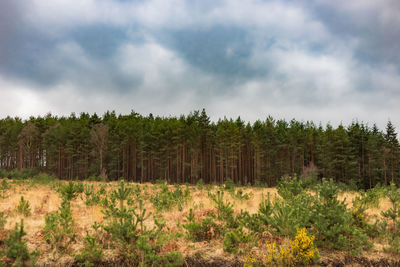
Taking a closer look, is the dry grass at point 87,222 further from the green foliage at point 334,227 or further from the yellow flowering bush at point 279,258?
the yellow flowering bush at point 279,258

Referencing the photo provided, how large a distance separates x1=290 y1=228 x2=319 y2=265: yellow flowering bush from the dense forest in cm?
3944

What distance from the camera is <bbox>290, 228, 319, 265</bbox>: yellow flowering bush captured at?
624 centimetres

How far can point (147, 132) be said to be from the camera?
48.8 metres

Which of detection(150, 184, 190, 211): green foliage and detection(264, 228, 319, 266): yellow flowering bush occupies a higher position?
detection(150, 184, 190, 211): green foliage

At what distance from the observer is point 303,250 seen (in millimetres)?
6340

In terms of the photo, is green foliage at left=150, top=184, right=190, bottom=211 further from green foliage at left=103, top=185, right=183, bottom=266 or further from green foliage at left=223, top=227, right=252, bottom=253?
green foliage at left=223, top=227, right=252, bottom=253

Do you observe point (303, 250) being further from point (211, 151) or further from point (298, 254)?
point (211, 151)

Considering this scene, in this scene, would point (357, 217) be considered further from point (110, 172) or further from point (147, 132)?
point (110, 172)

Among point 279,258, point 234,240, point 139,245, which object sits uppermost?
point 139,245

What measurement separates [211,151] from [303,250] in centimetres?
4520

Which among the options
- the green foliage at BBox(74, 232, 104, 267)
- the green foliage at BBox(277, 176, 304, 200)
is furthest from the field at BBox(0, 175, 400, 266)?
the green foliage at BBox(277, 176, 304, 200)

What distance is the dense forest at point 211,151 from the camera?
45969 millimetres

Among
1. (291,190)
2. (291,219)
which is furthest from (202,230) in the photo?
(291,190)

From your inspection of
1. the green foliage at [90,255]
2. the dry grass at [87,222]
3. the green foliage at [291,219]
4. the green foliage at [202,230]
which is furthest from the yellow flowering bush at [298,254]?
the green foliage at [90,255]
